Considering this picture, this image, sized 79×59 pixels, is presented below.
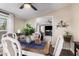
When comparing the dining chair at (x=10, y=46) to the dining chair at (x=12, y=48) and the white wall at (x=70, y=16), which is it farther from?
the white wall at (x=70, y=16)

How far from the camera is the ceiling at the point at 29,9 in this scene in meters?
1.29

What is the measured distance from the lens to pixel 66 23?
1.29m

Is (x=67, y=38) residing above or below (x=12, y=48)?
above

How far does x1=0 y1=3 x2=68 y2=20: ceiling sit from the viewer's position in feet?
4.24

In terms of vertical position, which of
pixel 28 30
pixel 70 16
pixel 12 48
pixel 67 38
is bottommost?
pixel 12 48

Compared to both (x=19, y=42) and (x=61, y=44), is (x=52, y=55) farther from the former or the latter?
(x=19, y=42)

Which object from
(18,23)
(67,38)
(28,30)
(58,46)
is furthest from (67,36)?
(18,23)

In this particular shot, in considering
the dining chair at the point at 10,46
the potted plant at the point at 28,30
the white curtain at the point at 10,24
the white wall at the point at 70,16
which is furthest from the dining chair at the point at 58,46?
the white curtain at the point at 10,24

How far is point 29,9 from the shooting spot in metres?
1.32

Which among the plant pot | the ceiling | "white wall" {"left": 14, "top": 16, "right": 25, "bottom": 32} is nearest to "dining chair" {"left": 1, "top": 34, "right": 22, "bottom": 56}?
"white wall" {"left": 14, "top": 16, "right": 25, "bottom": 32}

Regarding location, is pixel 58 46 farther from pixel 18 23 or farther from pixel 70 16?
pixel 18 23

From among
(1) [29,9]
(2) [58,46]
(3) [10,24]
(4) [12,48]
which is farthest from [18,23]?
(2) [58,46]

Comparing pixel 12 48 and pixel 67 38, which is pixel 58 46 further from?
pixel 12 48

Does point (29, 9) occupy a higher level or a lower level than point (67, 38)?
higher
